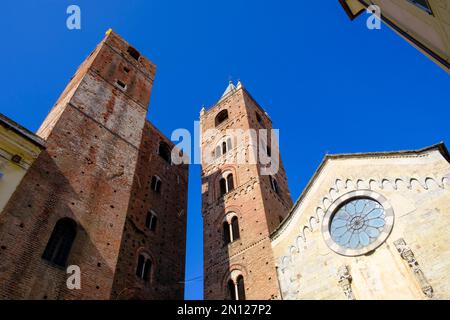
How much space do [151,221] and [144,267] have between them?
8.67ft

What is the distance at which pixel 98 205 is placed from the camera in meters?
11.5

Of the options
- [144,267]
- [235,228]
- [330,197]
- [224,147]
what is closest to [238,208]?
[235,228]

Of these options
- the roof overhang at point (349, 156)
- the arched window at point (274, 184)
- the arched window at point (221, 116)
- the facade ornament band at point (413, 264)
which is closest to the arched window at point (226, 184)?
the arched window at point (274, 184)

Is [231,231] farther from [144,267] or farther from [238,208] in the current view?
[144,267]

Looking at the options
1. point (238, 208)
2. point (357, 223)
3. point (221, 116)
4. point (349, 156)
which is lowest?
point (357, 223)

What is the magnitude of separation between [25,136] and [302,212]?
9184mm

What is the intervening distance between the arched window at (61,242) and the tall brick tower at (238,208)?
5.75 metres

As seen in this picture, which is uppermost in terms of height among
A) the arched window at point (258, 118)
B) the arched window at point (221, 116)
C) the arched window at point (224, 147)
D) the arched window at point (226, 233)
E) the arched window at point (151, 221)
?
the arched window at point (221, 116)

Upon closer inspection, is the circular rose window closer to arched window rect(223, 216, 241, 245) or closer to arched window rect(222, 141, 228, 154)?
arched window rect(223, 216, 241, 245)

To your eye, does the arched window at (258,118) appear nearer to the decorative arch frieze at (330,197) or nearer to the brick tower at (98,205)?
the brick tower at (98,205)

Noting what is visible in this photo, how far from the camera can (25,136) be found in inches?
377

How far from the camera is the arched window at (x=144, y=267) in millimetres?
14079
